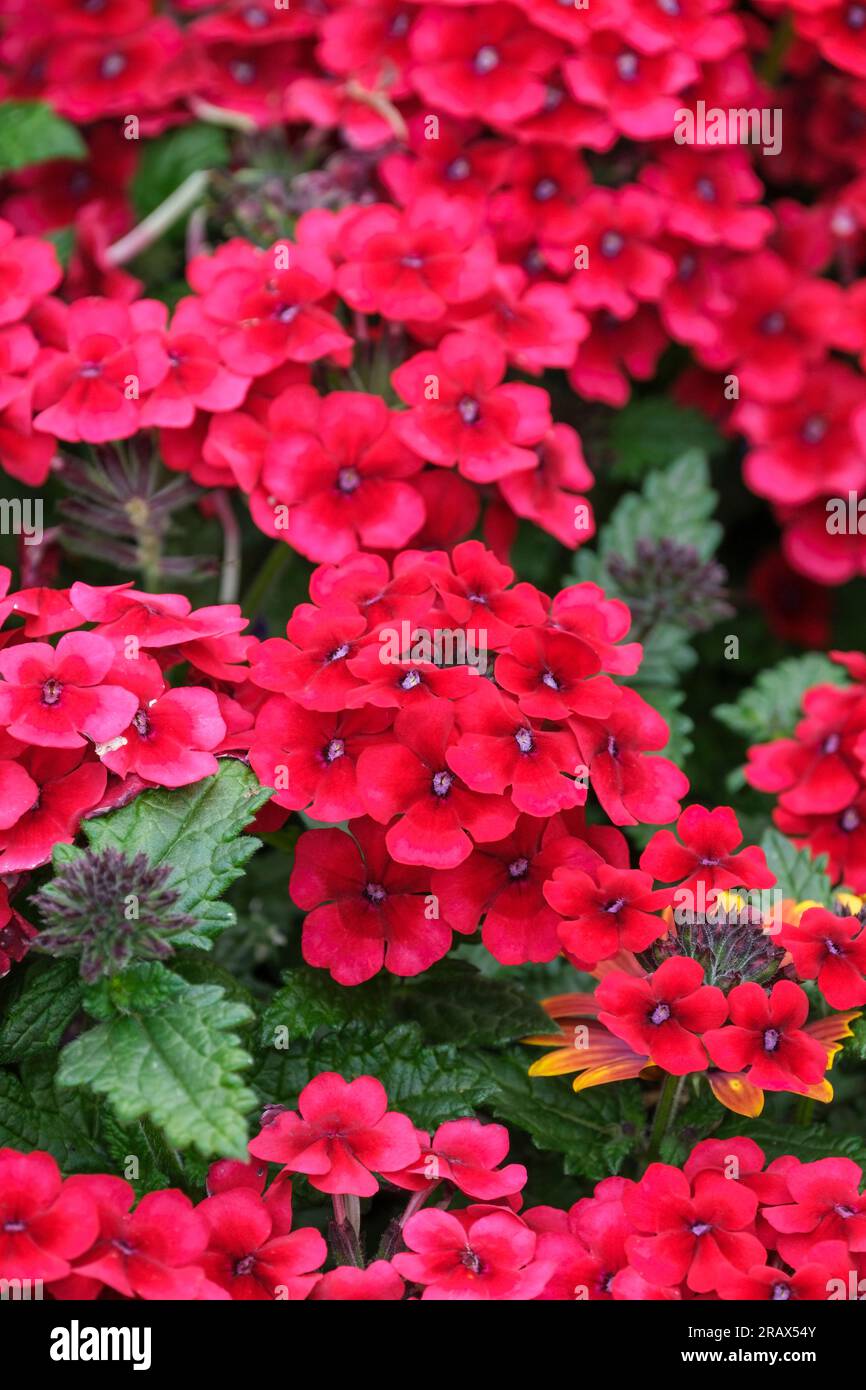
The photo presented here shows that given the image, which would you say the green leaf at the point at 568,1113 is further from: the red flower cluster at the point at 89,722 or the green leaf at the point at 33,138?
the green leaf at the point at 33,138

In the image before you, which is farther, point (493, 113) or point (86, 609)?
point (493, 113)

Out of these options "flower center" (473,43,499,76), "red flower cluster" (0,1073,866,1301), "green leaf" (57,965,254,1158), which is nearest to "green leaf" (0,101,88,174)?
"flower center" (473,43,499,76)

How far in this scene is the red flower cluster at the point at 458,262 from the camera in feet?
6.64

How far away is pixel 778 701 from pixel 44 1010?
124 centimetres

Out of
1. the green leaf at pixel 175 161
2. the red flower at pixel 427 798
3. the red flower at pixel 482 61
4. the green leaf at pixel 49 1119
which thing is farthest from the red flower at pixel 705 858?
the green leaf at pixel 175 161

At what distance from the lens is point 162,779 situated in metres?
1.56

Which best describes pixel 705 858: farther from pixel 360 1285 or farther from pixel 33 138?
pixel 33 138

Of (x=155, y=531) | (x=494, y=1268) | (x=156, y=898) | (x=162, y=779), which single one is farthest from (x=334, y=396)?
(x=494, y=1268)

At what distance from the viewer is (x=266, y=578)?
2238mm

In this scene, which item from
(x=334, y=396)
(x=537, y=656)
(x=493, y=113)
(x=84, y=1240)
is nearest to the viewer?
(x=84, y=1240)

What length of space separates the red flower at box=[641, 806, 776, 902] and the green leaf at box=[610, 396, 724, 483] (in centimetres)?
105

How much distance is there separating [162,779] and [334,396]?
0.68m

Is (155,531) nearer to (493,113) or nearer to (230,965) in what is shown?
(230,965)

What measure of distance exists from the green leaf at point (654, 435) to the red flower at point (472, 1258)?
1412 millimetres
